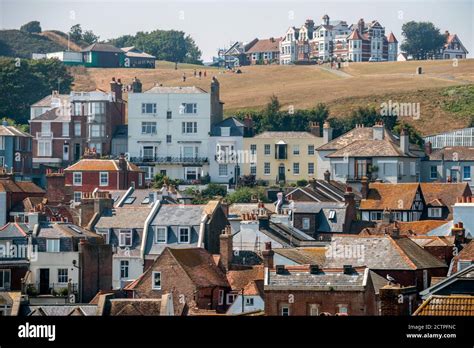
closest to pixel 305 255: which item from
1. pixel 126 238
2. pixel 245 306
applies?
pixel 245 306

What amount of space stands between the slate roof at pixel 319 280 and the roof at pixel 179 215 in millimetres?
17838

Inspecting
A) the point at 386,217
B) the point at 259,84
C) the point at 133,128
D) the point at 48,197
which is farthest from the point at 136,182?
the point at 259,84

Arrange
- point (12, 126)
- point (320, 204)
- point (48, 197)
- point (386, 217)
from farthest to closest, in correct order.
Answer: point (12, 126) < point (48, 197) < point (320, 204) < point (386, 217)

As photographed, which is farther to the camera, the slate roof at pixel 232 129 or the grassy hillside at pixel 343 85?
the grassy hillside at pixel 343 85

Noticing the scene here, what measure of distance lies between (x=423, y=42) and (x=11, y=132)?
32.0 m

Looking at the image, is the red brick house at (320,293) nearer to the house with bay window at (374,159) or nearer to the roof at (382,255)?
the roof at (382,255)

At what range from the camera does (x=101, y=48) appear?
10669 centimetres

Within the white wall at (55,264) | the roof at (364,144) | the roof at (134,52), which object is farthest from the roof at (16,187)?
the roof at (134,52)

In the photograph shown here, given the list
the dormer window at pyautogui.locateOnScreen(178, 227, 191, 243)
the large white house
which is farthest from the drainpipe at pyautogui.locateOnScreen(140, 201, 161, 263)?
the large white house

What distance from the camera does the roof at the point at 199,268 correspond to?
43.5 metres

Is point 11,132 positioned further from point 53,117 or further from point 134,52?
point 134,52

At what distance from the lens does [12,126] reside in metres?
88.8
